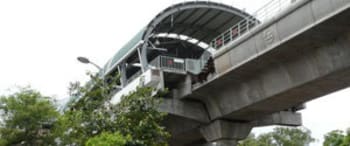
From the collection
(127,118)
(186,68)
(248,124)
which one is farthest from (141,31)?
(127,118)

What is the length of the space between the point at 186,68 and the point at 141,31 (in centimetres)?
351

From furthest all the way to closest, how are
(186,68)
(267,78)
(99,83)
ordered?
(186,68) → (267,78) → (99,83)

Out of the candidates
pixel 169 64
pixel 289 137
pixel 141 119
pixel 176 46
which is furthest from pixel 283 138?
pixel 141 119

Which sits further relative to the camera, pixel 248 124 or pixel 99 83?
pixel 248 124

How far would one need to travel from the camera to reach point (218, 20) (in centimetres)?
3136

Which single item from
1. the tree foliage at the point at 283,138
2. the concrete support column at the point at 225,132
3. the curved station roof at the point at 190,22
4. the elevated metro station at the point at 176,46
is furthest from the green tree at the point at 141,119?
the tree foliage at the point at 283,138

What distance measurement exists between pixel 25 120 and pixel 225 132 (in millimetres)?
10878

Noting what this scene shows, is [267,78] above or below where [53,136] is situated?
above

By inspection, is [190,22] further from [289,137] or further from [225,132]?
[289,137]

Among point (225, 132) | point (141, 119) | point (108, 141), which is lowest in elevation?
point (108, 141)

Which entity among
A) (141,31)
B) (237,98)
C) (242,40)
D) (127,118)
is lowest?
(127,118)

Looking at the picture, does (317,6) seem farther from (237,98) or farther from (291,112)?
(291,112)

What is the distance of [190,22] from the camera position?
3166 centimetres

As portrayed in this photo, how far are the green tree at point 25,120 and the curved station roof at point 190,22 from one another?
6.25 metres
